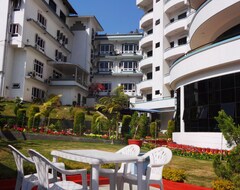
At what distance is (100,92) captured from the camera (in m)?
46.5

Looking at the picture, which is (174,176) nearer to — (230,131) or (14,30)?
(230,131)

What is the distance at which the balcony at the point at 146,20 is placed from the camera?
1549 inches

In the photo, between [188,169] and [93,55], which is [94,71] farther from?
[188,169]

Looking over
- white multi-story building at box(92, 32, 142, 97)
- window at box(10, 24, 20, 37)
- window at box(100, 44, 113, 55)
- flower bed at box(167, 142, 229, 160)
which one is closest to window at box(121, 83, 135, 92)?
white multi-story building at box(92, 32, 142, 97)

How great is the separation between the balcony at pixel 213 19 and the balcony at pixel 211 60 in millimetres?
2375

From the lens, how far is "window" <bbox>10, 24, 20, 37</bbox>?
101ft

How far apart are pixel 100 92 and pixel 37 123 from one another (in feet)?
86.1

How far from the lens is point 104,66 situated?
161 feet

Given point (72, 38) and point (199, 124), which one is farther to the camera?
point (72, 38)

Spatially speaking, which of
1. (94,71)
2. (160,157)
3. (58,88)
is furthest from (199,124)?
(94,71)

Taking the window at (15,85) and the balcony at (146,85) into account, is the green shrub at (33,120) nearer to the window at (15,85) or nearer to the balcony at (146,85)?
the window at (15,85)

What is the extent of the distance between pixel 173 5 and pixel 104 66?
18.3 m

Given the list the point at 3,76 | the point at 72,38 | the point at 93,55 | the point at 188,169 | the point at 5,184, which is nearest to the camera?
the point at 5,184

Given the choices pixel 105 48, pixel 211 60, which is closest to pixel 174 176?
pixel 211 60
